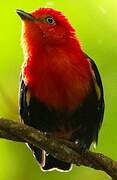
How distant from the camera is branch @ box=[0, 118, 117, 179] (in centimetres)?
217

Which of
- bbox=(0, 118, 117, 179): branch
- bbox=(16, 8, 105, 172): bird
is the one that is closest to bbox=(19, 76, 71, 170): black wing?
bbox=(16, 8, 105, 172): bird

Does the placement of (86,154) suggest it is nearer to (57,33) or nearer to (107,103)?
(107,103)

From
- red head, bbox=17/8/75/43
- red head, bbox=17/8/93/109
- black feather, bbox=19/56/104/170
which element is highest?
red head, bbox=17/8/75/43

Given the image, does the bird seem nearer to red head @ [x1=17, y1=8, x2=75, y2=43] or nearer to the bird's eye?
red head @ [x1=17, y1=8, x2=75, y2=43]

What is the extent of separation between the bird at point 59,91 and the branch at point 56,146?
0.83 metres

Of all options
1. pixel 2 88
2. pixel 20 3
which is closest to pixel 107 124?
pixel 2 88

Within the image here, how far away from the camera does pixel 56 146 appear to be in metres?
2.33

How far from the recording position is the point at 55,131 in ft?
11.4

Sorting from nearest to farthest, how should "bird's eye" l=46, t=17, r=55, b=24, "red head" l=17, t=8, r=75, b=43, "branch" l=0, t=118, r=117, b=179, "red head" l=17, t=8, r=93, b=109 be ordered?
1. "branch" l=0, t=118, r=117, b=179
2. "red head" l=17, t=8, r=93, b=109
3. "red head" l=17, t=8, r=75, b=43
4. "bird's eye" l=46, t=17, r=55, b=24

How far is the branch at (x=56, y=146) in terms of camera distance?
85.4 inches

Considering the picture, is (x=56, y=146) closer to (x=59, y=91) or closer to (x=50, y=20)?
(x=59, y=91)

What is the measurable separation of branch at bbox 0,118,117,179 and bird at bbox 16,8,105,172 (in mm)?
829

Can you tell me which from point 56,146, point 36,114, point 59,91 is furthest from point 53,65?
point 56,146

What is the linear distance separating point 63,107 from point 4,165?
Result: 0.87 metres
